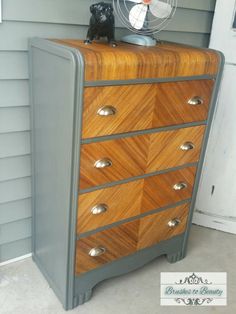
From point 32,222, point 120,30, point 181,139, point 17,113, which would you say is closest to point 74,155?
point 17,113

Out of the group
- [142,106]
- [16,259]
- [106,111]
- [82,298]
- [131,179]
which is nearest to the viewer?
[106,111]

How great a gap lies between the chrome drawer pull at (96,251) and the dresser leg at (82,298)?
8.7 inches

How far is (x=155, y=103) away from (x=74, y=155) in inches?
16.8

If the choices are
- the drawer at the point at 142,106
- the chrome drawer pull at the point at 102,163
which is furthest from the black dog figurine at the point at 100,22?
the chrome drawer pull at the point at 102,163

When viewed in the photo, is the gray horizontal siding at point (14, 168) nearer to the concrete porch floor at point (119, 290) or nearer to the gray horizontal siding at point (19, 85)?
the gray horizontal siding at point (19, 85)

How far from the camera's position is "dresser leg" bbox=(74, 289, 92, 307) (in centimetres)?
172

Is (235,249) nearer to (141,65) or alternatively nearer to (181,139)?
(181,139)

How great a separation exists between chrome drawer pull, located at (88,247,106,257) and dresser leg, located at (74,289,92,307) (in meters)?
0.22

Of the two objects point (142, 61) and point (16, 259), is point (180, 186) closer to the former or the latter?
point (142, 61)

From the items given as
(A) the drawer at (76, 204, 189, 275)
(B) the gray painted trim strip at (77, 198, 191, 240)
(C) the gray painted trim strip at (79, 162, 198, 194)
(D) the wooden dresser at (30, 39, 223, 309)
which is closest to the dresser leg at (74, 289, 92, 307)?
(D) the wooden dresser at (30, 39, 223, 309)

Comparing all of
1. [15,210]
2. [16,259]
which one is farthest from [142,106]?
[16,259]

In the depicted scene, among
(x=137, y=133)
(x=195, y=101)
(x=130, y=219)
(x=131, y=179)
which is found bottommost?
(x=130, y=219)

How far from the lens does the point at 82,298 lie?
5.71 feet

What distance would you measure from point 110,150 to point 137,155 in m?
0.16
